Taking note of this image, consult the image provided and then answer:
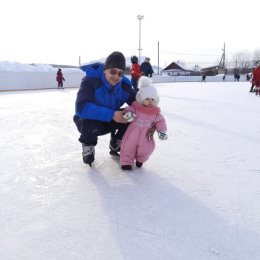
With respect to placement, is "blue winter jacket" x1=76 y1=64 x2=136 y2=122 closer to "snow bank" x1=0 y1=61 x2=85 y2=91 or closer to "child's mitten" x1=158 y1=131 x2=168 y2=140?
"child's mitten" x1=158 y1=131 x2=168 y2=140

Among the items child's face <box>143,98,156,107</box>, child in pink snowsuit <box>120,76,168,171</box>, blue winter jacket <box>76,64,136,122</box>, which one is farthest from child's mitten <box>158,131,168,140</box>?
blue winter jacket <box>76,64,136,122</box>

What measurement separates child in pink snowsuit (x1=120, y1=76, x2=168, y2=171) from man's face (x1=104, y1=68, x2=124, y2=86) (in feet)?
0.58

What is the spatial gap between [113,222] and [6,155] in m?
1.68

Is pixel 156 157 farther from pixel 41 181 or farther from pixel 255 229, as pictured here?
pixel 255 229

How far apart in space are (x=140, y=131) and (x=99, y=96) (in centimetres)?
42

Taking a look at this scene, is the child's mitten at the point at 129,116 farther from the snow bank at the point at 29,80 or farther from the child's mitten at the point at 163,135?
the snow bank at the point at 29,80

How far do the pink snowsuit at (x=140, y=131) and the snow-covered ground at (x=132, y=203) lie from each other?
0.46ft

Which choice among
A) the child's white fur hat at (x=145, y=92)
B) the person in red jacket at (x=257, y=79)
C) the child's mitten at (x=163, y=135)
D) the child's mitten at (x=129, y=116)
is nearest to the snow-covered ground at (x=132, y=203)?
the child's mitten at (x=163, y=135)

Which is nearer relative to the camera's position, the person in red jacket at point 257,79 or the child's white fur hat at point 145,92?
the child's white fur hat at point 145,92

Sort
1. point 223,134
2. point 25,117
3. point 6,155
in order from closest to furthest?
point 6,155, point 223,134, point 25,117

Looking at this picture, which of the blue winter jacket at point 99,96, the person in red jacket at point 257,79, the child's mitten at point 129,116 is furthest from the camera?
the person in red jacket at point 257,79

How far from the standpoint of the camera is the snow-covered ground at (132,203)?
138 centimetres

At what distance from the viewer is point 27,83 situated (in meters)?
16.8

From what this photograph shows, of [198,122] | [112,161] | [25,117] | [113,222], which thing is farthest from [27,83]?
[113,222]
